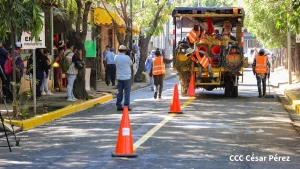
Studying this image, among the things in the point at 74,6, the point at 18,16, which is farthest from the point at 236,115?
the point at 74,6

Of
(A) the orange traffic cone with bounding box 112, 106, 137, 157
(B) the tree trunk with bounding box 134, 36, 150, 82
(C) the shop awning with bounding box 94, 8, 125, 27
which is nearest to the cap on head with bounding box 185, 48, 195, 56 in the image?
(C) the shop awning with bounding box 94, 8, 125, 27

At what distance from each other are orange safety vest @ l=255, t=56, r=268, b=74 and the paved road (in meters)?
3.90

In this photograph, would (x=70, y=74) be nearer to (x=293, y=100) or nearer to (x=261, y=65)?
(x=261, y=65)

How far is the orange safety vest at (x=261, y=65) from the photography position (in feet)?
76.2

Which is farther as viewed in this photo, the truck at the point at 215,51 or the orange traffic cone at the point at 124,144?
the truck at the point at 215,51

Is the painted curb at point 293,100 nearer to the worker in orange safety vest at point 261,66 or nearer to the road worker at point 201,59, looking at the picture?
the worker in orange safety vest at point 261,66

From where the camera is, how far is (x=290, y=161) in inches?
408

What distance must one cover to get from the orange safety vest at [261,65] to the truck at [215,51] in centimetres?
43

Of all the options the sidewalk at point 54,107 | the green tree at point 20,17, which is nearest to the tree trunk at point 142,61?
the sidewalk at point 54,107

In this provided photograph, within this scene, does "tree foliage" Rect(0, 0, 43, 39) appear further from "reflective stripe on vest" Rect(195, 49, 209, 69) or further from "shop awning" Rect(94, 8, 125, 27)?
"shop awning" Rect(94, 8, 125, 27)

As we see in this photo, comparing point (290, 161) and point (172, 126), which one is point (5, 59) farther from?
point (290, 161)

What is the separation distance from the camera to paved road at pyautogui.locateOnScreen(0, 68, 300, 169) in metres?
10.2

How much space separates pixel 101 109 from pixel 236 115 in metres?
4.31

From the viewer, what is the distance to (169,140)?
40.8 ft
